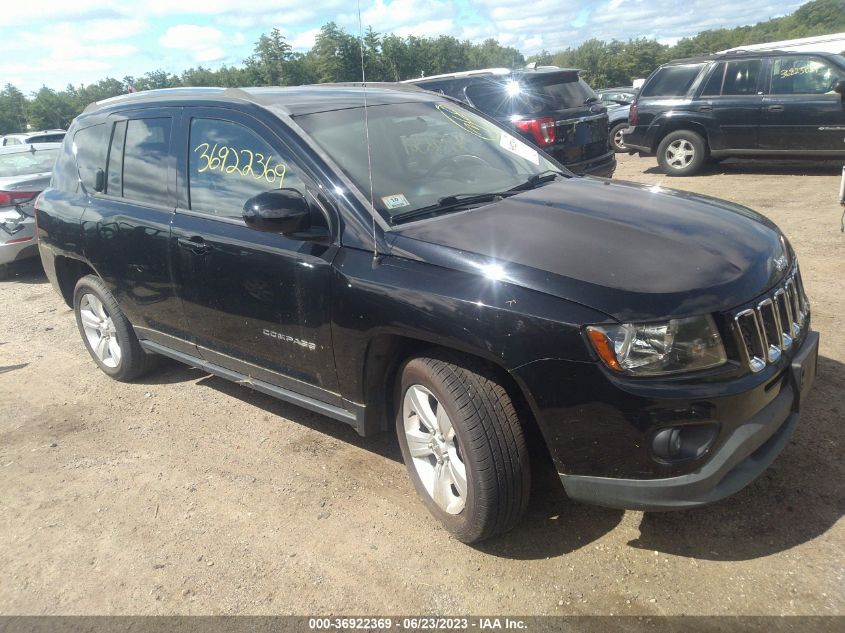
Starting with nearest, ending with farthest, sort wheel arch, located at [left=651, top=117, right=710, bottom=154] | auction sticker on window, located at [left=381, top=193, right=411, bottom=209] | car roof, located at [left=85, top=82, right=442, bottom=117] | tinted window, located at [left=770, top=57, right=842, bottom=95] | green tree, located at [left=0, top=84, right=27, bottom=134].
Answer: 1. auction sticker on window, located at [left=381, top=193, right=411, bottom=209]
2. car roof, located at [left=85, top=82, right=442, bottom=117]
3. tinted window, located at [left=770, top=57, right=842, bottom=95]
4. wheel arch, located at [left=651, top=117, right=710, bottom=154]
5. green tree, located at [left=0, top=84, right=27, bottom=134]

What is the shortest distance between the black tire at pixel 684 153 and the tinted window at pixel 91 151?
9.57m

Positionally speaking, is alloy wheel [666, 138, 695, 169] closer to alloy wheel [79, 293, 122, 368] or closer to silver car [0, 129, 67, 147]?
→ alloy wheel [79, 293, 122, 368]

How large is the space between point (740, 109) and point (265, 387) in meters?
9.76

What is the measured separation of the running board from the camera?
3.25m

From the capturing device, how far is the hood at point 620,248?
2361mm

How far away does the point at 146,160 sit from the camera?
13.3 ft

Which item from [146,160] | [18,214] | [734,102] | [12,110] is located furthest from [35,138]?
[12,110]

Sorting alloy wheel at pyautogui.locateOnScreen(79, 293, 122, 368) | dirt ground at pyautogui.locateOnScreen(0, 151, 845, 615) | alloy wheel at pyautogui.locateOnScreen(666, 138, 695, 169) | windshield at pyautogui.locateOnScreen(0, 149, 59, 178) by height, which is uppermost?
windshield at pyautogui.locateOnScreen(0, 149, 59, 178)

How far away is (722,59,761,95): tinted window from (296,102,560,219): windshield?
27.2 ft

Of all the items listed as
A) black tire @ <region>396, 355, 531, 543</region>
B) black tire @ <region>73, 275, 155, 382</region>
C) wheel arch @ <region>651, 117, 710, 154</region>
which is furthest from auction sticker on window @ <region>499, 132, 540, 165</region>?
wheel arch @ <region>651, 117, 710, 154</region>

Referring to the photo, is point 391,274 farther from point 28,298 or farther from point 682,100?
point 682,100

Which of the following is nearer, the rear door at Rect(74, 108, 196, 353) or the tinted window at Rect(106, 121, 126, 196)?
the rear door at Rect(74, 108, 196, 353)

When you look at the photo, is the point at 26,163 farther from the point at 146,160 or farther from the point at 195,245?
the point at 195,245

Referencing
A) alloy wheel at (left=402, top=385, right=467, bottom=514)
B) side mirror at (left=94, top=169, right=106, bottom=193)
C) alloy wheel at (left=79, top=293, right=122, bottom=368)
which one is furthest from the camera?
alloy wheel at (left=79, top=293, right=122, bottom=368)
